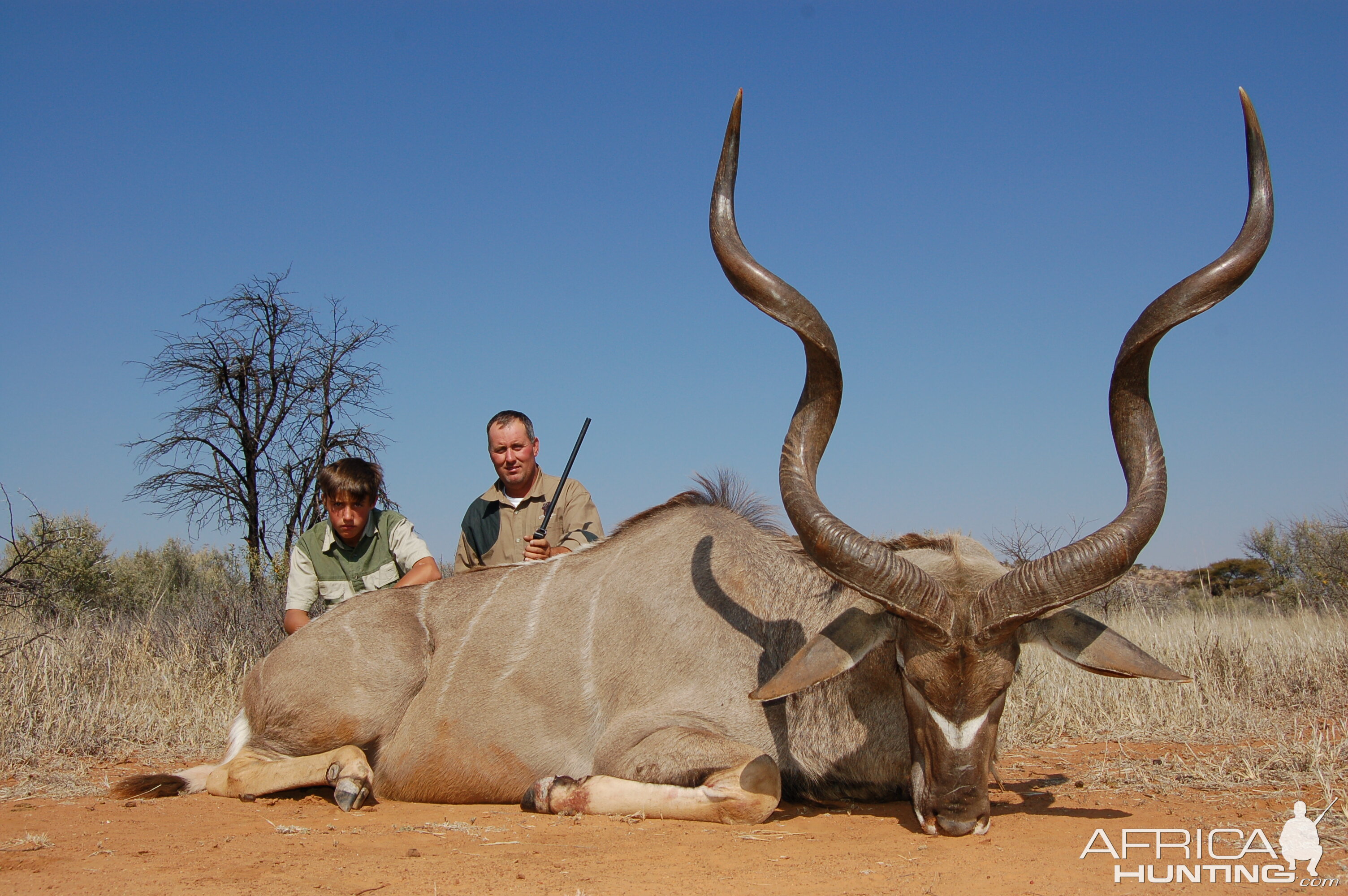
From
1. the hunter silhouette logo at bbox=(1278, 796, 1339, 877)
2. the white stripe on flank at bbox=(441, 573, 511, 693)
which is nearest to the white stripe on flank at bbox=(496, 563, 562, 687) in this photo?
the white stripe on flank at bbox=(441, 573, 511, 693)

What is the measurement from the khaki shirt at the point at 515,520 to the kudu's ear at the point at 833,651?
3.59 m

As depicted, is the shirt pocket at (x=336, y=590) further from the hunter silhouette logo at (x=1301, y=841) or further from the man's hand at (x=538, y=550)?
the hunter silhouette logo at (x=1301, y=841)

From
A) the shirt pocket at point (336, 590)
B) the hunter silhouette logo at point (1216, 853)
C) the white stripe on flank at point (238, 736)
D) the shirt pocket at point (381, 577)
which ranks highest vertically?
the shirt pocket at point (381, 577)

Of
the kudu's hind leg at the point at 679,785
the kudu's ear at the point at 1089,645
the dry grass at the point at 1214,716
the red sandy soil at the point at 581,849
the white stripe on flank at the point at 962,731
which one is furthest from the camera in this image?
the dry grass at the point at 1214,716

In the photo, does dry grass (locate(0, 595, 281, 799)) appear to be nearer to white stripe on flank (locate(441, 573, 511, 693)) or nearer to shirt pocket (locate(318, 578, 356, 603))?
shirt pocket (locate(318, 578, 356, 603))

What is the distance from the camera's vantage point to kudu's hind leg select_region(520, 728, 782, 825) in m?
4.17

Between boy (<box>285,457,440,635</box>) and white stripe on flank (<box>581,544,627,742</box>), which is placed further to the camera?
boy (<box>285,457,440,635</box>)

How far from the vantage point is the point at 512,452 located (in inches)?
293

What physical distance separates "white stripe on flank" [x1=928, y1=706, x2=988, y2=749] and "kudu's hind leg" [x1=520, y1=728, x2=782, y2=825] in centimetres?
79

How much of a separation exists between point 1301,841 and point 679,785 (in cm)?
230

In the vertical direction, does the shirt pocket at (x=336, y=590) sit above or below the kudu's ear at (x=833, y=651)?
above

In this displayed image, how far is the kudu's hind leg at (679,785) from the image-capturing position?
417cm

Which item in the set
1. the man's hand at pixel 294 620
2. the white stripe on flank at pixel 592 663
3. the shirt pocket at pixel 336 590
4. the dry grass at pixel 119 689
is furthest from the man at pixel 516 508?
the dry grass at pixel 119 689

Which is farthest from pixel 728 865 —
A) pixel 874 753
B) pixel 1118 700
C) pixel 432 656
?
pixel 1118 700
